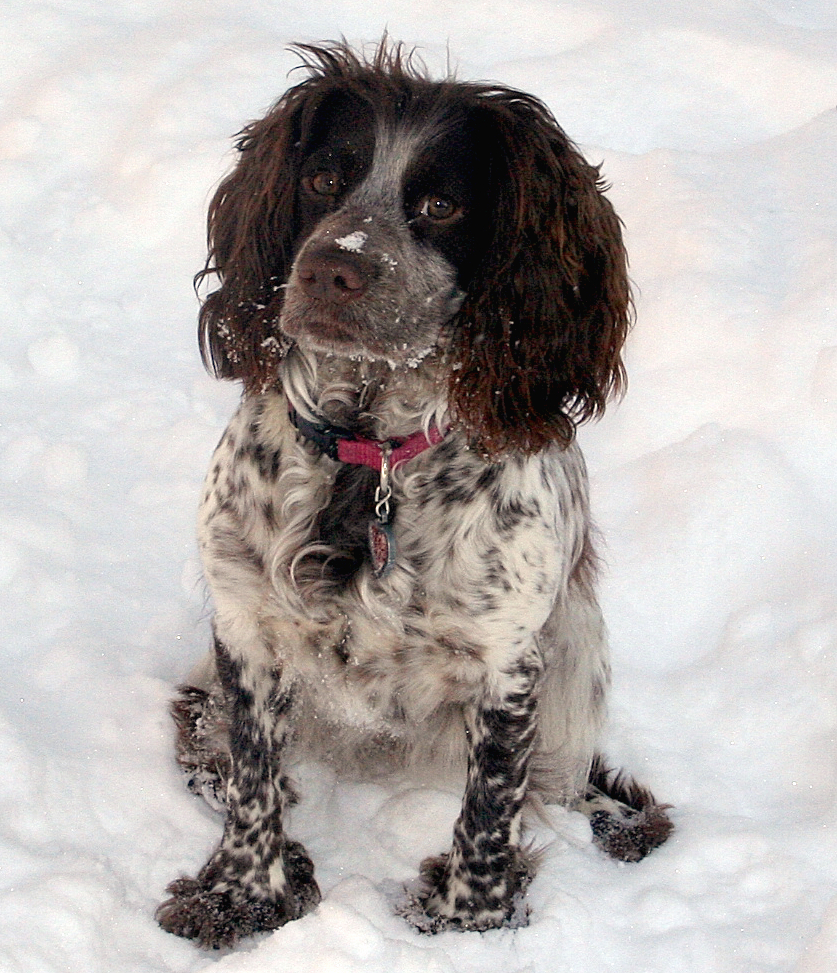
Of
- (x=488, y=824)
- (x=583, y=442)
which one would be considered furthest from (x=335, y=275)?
(x=583, y=442)

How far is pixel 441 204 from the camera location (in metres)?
2.54

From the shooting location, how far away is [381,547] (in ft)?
8.48

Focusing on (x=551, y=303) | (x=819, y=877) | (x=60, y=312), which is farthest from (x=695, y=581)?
(x=60, y=312)

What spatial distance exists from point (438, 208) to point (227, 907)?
1.46m

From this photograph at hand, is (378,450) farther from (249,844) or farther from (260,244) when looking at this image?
(249,844)

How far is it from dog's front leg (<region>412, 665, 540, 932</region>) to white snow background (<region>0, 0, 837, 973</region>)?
60 millimetres

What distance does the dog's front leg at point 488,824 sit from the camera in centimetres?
277

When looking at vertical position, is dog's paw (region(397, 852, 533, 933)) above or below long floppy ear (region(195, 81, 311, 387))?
below

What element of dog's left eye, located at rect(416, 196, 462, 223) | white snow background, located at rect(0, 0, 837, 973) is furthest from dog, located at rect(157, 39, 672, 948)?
white snow background, located at rect(0, 0, 837, 973)

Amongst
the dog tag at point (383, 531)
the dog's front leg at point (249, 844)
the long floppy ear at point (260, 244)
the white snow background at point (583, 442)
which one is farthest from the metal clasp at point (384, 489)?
the white snow background at point (583, 442)

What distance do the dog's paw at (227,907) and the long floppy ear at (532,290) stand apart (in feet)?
3.38

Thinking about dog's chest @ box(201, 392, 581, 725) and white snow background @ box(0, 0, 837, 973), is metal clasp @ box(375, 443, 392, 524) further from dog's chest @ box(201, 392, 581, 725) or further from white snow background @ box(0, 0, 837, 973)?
white snow background @ box(0, 0, 837, 973)

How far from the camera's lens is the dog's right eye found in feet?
8.39

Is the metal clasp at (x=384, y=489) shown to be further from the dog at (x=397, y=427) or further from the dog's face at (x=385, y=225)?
the dog's face at (x=385, y=225)
